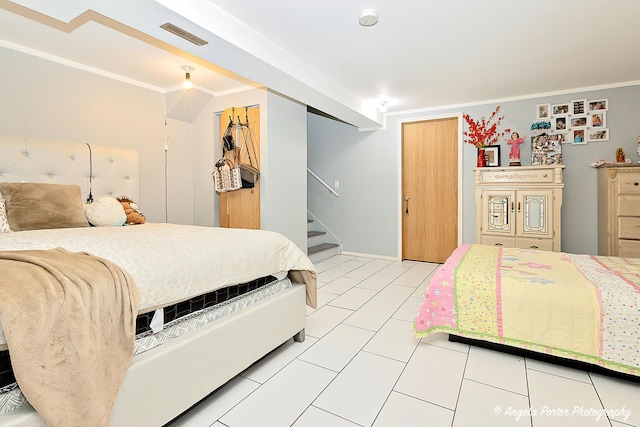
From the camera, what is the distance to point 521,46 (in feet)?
8.68

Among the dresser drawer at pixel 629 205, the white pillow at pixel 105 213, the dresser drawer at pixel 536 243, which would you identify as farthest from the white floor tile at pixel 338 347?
the dresser drawer at pixel 629 205

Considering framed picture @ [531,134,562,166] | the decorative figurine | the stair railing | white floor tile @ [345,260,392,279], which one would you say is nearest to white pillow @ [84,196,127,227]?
white floor tile @ [345,260,392,279]

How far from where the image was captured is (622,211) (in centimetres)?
324

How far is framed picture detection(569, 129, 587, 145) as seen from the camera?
3.80 m

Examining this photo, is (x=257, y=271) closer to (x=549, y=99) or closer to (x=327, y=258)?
(x=327, y=258)

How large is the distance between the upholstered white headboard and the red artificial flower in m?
4.04

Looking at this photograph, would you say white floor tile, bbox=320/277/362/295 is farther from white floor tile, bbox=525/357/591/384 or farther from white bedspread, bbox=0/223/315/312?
white floor tile, bbox=525/357/591/384

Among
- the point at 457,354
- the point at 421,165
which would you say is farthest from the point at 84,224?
the point at 421,165

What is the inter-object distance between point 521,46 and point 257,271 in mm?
2721

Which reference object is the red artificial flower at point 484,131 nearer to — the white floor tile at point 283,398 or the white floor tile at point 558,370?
the white floor tile at point 558,370

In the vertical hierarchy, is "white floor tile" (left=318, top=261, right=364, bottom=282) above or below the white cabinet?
below


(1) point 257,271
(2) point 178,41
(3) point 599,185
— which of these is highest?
(2) point 178,41

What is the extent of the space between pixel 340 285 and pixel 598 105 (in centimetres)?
358

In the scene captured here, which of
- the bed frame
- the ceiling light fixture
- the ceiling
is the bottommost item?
the bed frame
